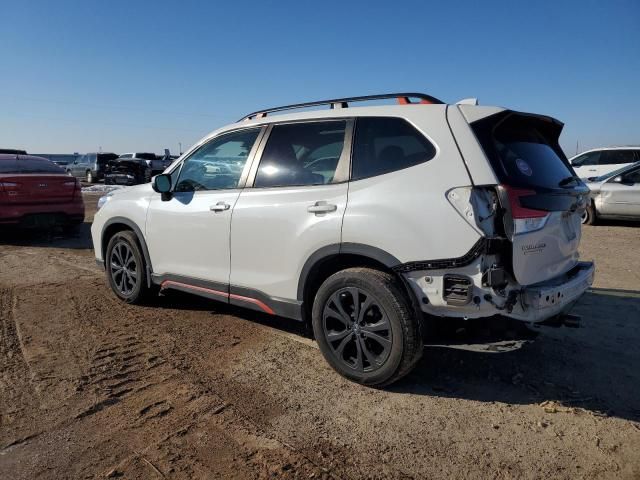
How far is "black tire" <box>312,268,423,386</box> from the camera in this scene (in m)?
3.13

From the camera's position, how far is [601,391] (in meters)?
3.36

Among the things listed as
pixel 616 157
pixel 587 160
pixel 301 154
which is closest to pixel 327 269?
pixel 301 154

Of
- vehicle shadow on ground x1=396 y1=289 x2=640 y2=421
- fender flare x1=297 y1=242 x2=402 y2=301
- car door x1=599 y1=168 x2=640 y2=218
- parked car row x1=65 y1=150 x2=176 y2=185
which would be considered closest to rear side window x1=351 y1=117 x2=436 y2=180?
fender flare x1=297 y1=242 x2=402 y2=301

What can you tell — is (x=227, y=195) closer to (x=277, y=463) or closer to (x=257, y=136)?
(x=257, y=136)

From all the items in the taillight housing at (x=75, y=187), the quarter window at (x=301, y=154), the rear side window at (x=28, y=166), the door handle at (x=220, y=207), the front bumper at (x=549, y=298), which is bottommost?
the front bumper at (x=549, y=298)

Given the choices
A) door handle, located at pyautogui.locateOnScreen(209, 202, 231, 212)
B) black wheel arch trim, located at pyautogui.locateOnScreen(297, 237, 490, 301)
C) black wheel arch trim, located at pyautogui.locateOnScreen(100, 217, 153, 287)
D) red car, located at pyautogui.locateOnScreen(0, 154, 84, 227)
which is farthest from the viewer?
red car, located at pyautogui.locateOnScreen(0, 154, 84, 227)

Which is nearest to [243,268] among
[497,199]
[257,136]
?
[257,136]

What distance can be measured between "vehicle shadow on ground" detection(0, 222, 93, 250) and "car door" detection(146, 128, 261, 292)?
5.00 m

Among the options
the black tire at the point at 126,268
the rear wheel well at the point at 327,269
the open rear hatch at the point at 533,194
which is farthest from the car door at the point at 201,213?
the open rear hatch at the point at 533,194

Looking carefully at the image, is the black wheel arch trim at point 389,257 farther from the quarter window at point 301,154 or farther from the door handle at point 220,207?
the door handle at point 220,207

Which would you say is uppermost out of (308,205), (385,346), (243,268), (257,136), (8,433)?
(257,136)

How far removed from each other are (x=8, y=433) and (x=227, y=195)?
7.43ft

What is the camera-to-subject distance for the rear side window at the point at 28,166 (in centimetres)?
895

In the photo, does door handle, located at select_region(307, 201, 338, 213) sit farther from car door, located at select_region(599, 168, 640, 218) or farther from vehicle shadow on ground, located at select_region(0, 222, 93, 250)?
car door, located at select_region(599, 168, 640, 218)
